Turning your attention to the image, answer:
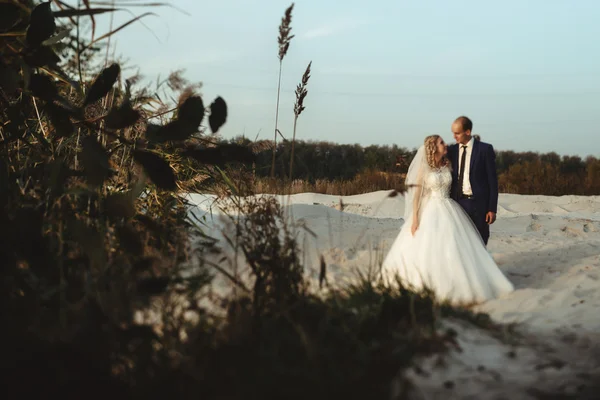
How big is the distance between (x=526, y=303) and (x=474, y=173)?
1.89 metres

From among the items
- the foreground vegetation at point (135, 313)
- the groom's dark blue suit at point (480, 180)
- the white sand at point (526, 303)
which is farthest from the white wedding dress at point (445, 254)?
the foreground vegetation at point (135, 313)

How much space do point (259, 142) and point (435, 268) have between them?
1.78 meters

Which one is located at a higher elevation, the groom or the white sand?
the groom

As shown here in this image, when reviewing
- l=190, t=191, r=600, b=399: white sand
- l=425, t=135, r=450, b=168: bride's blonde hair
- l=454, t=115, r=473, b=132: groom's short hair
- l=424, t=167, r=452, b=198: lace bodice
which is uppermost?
l=454, t=115, r=473, b=132: groom's short hair

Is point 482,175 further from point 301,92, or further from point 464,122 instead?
point 301,92

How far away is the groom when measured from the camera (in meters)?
5.98

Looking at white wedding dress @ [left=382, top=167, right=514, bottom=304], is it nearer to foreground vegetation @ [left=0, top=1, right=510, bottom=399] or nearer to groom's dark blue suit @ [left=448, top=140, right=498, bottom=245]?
groom's dark blue suit @ [left=448, top=140, right=498, bottom=245]

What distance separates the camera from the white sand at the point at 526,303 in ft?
8.13

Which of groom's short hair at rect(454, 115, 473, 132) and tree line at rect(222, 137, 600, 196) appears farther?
tree line at rect(222, 137, 600, 196)

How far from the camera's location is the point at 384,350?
96.0 inches

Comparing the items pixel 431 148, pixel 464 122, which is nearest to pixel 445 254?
pixel 431 148

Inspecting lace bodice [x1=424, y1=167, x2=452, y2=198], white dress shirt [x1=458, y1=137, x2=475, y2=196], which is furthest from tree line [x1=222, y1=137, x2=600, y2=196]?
lace bodice [x1=424, y1=167, x2=452, y2=198]

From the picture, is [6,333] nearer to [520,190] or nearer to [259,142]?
[259,142]

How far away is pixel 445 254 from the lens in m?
5.04
